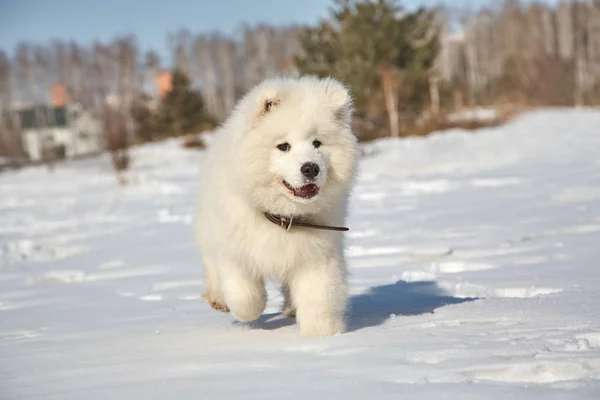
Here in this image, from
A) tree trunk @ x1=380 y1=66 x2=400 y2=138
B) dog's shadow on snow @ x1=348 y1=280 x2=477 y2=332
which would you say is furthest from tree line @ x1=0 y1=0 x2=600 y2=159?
dog's shadow on snow @ x1=348 y1=280 x2=477 y2=332

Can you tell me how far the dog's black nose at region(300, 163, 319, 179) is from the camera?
139 inches

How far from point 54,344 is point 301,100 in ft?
6.45

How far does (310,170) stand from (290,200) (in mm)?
270

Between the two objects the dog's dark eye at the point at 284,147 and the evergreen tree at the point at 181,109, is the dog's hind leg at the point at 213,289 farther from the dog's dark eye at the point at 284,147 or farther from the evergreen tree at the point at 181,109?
the evergreen tree at the point at 181,109

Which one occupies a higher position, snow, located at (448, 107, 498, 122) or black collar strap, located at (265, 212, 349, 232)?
black collar strap, located at (265, 212, 349, 232)

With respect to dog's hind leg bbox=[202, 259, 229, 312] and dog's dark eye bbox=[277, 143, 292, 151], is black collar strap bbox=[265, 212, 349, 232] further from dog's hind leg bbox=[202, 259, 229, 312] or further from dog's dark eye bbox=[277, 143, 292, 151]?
dog's hind leg bbox=[202, 259, 229, 312]

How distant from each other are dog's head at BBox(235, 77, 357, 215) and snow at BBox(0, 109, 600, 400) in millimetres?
735

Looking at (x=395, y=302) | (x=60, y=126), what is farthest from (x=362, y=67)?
(x=60, y=126)

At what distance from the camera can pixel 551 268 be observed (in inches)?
226

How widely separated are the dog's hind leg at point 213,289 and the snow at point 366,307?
0.10m

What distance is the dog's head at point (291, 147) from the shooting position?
145 inches

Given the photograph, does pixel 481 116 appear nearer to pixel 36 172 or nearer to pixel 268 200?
pixel 36 172

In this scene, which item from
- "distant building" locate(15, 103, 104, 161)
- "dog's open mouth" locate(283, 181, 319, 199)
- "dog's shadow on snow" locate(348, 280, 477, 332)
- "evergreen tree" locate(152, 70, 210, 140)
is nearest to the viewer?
"dog's open mouth" locate(283, 181, 319, 199)

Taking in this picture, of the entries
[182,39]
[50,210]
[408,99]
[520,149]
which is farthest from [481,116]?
[182,39]
